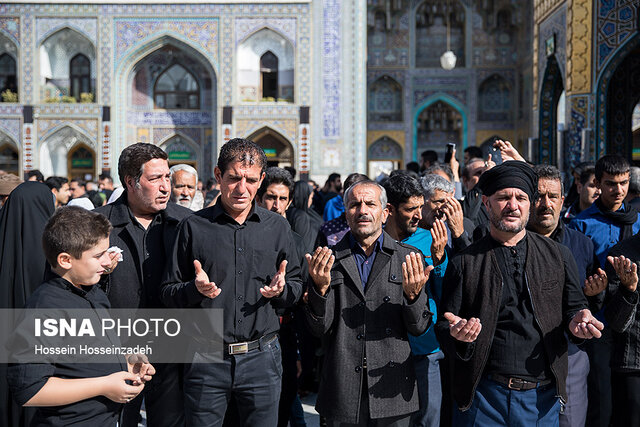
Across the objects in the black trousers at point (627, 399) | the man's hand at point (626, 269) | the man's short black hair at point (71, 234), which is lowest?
the black trousers at point (627, 399)

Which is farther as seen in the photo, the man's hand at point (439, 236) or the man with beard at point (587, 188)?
the man with beard at point (587, 188)

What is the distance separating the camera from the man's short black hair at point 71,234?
7.55 feet

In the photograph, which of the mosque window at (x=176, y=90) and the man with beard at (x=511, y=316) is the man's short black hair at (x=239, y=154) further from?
the mosque window at (x=176, y=90)

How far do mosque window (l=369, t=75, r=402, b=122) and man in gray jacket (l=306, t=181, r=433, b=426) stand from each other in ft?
65.2

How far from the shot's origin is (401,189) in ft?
11.0

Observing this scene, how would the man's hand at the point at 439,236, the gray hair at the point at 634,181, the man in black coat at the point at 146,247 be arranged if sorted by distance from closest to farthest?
the man in black coat at the point at 146,247, the man's hand at the point at 439,236, the gray hair at the point at 634,181

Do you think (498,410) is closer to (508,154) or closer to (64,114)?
(508,154)

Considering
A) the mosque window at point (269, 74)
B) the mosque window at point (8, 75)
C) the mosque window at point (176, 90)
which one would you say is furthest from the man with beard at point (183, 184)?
the mosque window at point (8, 75)

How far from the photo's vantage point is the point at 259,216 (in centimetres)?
285

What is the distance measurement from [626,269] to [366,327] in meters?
1.08

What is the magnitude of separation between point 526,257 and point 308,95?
52.9 ft

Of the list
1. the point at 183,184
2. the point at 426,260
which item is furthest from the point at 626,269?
the point at 183,184

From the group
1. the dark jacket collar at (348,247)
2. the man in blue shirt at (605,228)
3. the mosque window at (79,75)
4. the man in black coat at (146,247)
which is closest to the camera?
the dark jacket collar at (348,247)

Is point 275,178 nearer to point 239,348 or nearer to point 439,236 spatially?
point 439,236
